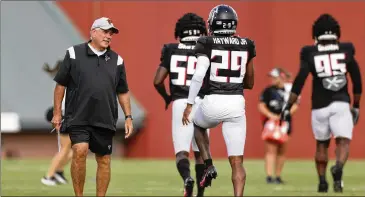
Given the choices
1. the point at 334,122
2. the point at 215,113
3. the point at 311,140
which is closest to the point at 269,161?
the point at 334,122

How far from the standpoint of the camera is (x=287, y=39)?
2748 centimetres

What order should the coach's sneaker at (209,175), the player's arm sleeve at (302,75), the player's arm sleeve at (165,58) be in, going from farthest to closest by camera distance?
the player's arm sleeve at (302,75) < the player's arm sleeve at (165,58) < the coach's sneaker at (209,175)

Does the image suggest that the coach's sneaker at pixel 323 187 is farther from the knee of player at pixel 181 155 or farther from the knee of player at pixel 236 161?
the knee of player at pixel 236 161

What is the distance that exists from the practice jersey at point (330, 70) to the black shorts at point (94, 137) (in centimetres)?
436

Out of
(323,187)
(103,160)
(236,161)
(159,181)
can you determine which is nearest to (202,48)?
(236,161)

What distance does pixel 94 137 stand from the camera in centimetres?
Result: 1084

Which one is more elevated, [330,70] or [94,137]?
[330,70]

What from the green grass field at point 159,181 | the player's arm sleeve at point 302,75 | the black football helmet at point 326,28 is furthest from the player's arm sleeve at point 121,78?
the black football helmet at point 326,28

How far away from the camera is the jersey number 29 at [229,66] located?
10.8 meters

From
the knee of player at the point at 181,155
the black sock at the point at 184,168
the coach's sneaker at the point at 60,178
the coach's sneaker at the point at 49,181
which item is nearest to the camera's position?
the black sock at the point at 184,168

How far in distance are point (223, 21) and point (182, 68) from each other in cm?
191

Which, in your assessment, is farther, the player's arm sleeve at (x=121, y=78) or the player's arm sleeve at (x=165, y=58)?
the player's arm sleeve at (x=165, y=58)

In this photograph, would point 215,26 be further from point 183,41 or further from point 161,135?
point 161,135

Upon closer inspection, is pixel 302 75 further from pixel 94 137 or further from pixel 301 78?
pixel 94 137
